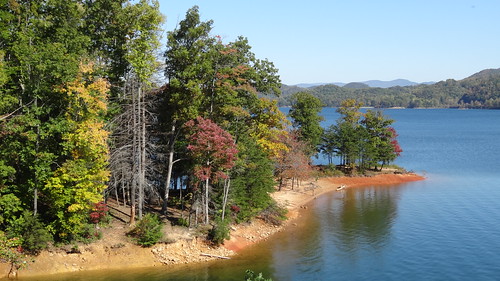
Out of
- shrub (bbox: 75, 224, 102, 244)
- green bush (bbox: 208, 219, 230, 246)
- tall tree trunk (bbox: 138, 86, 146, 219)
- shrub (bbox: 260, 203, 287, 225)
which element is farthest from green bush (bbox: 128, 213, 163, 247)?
shrub (bbox: 260, 203, 287, 225)

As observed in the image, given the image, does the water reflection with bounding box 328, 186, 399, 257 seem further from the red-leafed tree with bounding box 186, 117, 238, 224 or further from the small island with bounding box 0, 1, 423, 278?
the red-leafed tree with bounding box 186, 117, 238, 224

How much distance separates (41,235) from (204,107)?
55.4 feet

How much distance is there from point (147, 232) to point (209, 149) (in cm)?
827

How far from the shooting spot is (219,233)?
36375mm

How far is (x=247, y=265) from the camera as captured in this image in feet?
112

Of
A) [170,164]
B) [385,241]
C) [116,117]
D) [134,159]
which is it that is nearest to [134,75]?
[116,117]

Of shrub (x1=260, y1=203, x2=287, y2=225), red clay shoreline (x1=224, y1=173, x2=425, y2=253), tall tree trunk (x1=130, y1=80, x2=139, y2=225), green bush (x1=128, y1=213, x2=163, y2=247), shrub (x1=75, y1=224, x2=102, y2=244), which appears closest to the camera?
shrub (x1=75, y1=224, x2=102, y2=244)

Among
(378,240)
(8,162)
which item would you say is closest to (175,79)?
(8,162)

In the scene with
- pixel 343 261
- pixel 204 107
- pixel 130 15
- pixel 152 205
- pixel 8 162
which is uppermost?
pixel 130 15

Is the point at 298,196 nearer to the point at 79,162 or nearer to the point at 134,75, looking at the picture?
the point at 134,75

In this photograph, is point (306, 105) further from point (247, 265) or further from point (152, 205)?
point (247, 265)

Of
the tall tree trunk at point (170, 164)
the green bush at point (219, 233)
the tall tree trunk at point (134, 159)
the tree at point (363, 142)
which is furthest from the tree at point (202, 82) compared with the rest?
the tree at point (363, 142)

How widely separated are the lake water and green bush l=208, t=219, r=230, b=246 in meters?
2.35

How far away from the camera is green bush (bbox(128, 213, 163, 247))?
33844 millimetres
